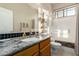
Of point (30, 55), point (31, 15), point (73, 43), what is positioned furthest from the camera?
point (31, 15)

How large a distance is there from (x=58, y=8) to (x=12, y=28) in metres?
0.68

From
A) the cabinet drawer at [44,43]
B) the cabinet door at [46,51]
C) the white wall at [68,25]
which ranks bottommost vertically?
the cabinet door at [46,51]

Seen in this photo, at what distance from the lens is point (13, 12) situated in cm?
133

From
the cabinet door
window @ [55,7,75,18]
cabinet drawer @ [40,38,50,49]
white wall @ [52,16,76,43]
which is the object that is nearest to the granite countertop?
cabinet drawer @ [40,38,50,49]

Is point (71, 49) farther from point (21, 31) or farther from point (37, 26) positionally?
point (21, 31)

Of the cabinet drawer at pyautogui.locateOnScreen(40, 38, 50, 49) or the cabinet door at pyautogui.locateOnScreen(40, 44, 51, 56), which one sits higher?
the cabinet drawer at pyautogui.locateOnScreen(40, 38, 50, 49)

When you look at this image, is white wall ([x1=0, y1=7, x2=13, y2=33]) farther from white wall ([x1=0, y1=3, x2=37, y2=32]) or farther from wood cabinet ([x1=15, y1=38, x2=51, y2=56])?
wood cabinet ([x1=15, y1=38, x2=51, y2=56])

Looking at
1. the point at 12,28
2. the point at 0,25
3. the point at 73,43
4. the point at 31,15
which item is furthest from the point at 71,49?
the point at 0,25

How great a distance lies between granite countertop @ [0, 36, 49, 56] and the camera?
2.93 feet

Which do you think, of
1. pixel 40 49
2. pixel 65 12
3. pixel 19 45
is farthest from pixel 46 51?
pixel 65 12

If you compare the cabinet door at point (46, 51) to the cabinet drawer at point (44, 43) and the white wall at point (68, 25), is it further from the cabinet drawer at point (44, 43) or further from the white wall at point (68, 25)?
the white wall at point (68, 25)

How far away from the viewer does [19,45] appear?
1.11 m

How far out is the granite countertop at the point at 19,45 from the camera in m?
0.89

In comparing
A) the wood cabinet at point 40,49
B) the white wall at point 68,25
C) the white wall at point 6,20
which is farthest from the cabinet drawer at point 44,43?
the white wall at point 6,20
